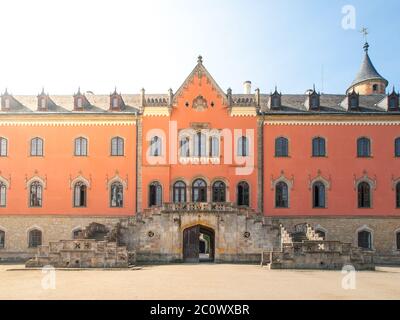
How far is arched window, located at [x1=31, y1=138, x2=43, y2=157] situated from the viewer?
145 ft

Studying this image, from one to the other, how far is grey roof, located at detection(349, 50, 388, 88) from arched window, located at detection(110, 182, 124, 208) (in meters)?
32.6

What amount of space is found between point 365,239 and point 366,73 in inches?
962

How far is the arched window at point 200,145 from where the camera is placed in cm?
4312

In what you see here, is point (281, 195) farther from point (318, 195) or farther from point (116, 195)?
point (116, 195)

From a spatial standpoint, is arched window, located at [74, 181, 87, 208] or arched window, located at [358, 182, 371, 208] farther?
arched window, located at [74, 181, 87, 208]

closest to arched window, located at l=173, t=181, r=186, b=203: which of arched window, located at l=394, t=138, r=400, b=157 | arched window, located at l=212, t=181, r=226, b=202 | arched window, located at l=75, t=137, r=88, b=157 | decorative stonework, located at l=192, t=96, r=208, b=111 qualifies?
arched window, located at l=212, t=181, r=226, b=202

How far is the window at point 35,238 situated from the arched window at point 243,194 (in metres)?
17.9

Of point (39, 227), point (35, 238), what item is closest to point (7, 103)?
point (39, 227)

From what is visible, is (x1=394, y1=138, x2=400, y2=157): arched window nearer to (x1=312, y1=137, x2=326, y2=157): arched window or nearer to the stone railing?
(x1=312, y1=137, x2=326, y2=157): arched window

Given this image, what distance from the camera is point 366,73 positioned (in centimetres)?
5878
